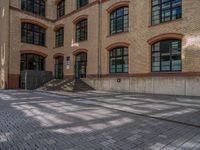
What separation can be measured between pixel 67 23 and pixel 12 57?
7.98 meters

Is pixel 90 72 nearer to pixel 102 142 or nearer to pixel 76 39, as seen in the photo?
pixel 76 39

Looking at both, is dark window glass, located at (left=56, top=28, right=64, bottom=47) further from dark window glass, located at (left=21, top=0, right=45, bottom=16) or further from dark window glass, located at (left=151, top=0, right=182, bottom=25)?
dark window glass, located at (left=151, top=0, right=182, bottom=25)

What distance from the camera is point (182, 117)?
20.6 feet

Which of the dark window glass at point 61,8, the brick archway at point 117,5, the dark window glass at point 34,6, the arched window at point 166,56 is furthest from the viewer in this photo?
the dark window glass at point 61,8

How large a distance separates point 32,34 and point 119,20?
1239 centimetres

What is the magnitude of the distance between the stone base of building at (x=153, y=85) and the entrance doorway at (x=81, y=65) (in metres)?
2.86

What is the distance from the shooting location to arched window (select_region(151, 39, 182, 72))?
1347 centimetres

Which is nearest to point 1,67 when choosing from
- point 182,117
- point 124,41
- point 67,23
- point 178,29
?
point 67,23

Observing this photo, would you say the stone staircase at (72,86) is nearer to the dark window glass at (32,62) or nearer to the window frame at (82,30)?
the window frame at (82,30)

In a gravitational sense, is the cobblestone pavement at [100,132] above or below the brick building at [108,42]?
below

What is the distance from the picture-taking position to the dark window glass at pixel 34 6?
22.9 m

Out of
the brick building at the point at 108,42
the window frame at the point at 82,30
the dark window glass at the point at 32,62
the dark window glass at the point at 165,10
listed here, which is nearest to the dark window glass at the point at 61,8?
the brick building at the point at 108,42

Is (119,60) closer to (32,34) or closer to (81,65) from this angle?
(81,65)

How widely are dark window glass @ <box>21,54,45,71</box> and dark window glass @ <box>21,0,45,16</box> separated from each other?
19.6 ft
